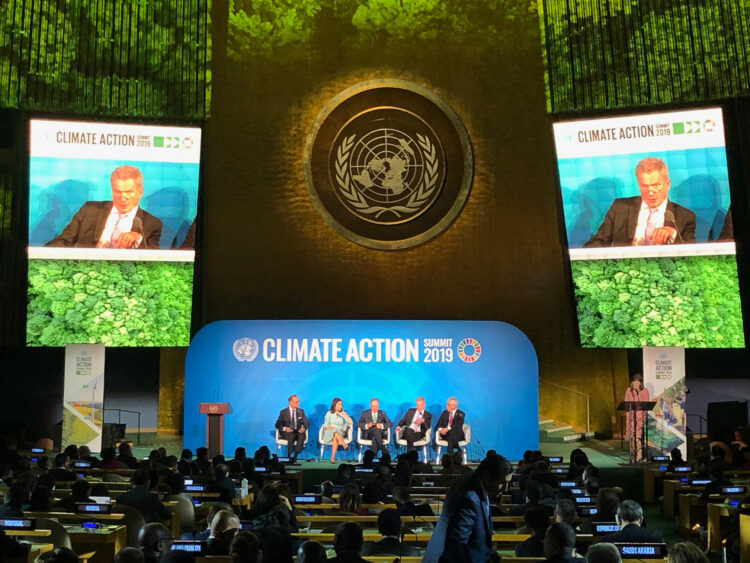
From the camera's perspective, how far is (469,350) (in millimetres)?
14547

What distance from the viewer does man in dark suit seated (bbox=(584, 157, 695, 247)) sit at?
15.7 metres

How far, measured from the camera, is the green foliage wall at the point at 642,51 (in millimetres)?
16094

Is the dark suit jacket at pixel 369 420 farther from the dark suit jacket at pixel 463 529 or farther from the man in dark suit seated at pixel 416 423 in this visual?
the dark suit jacket at pixel 463 529

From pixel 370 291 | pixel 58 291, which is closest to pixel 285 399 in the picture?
pixel 370 291

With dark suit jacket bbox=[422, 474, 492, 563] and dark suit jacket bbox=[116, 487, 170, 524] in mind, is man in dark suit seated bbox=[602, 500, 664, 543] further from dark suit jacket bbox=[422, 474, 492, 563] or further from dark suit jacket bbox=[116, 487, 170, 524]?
dark suit jacket bbox=[116, 487, 170, 524]

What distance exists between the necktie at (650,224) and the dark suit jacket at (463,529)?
12.3 metres

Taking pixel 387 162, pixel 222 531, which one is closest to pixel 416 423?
pixel 387 162

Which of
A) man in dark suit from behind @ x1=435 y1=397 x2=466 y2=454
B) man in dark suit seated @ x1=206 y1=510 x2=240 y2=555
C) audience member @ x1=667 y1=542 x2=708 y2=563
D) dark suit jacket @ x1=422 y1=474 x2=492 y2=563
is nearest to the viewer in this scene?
audience member @ x1=667 y1=542 x2=708 y2=563

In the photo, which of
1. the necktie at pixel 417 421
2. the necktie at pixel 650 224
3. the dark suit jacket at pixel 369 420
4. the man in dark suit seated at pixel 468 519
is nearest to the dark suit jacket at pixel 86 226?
the dark suit jacket at pixel 369 420

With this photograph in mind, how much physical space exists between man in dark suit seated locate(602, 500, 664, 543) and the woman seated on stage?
355 inches

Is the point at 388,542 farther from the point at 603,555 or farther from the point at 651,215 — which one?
the point at 651,215

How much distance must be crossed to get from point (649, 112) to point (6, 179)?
34.8ft

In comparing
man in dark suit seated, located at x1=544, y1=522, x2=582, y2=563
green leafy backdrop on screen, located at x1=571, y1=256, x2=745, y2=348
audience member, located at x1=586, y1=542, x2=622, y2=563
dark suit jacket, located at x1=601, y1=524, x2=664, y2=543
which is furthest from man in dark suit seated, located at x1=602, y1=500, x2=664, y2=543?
green leafy backdrop on screen, located at x1=571, y1=256, x2=745, y2=348

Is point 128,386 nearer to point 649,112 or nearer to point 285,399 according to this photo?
point 285,399
